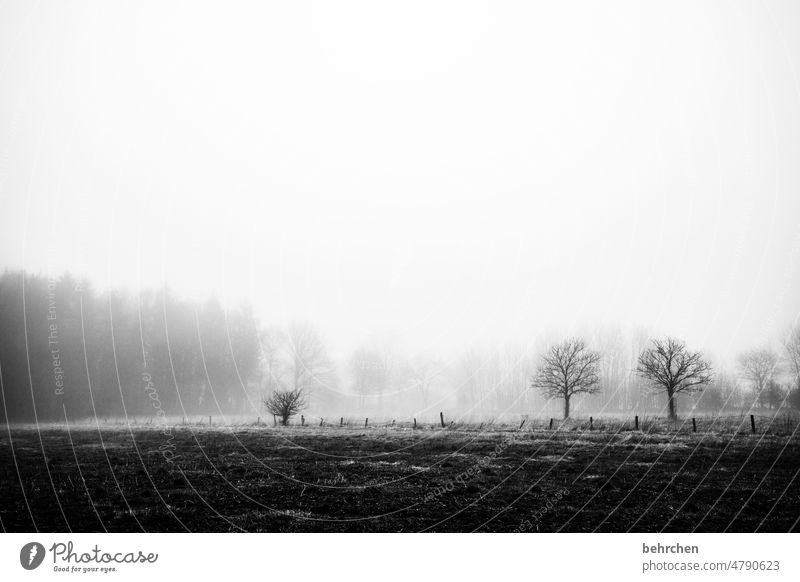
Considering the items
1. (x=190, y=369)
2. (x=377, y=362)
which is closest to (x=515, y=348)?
(x=377, y=362)

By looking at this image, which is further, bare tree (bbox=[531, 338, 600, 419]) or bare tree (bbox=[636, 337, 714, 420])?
bare tree (bbox=[531, 338, 600, 419])

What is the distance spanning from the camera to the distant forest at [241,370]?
46406 millimetres

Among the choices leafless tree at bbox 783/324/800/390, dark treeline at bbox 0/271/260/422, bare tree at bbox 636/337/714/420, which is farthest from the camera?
dark treeline at bbox 0/271/260/422

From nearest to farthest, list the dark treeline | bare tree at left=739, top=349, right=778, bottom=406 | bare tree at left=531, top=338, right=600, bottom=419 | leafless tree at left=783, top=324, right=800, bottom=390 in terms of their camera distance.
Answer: leafless tree at left=783, top=324, right=800, bottom=390, bare tree at left=531, top=338, right=600, bottom=419, the dark treeline, bare tree at left=739, top=349, right=778, bottom=406

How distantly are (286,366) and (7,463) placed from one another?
5616 centimetres

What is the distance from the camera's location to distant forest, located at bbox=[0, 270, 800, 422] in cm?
4641
